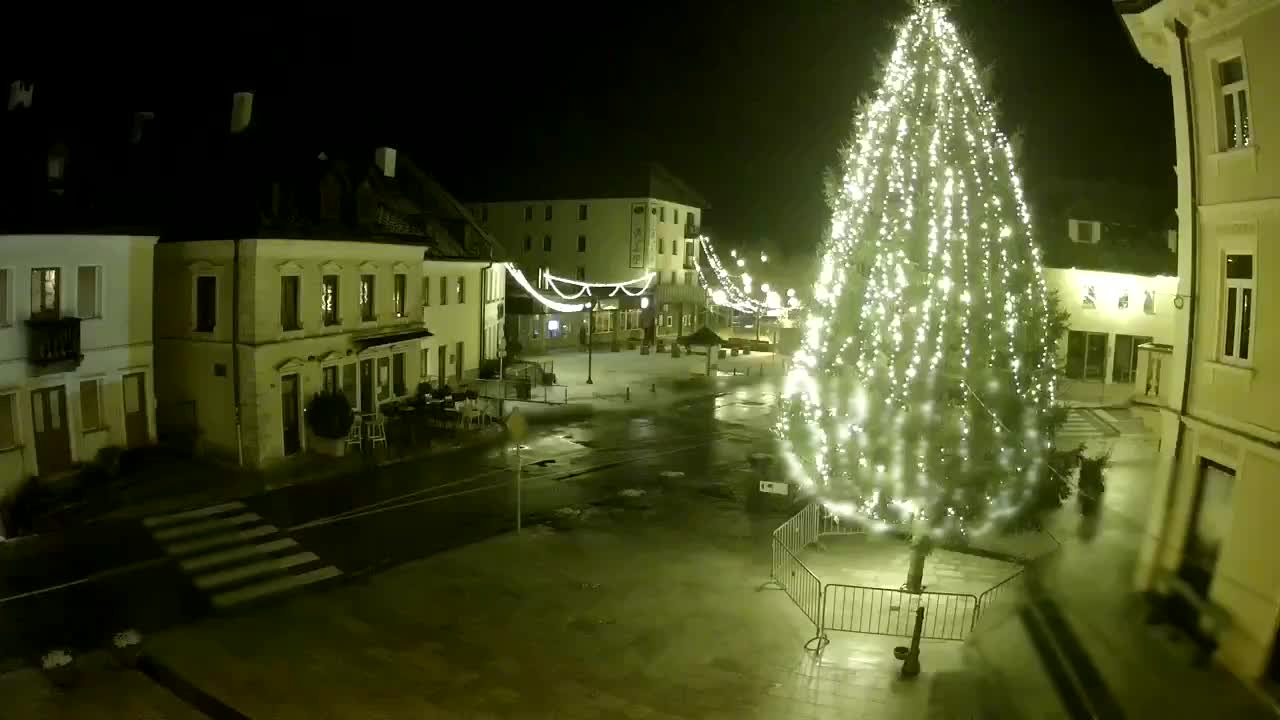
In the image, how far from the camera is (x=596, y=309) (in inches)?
2247

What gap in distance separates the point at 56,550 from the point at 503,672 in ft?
34.6

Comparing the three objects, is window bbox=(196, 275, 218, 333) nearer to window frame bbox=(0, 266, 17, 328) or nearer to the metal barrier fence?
window frame bbox=(0, 266, 17, 328)

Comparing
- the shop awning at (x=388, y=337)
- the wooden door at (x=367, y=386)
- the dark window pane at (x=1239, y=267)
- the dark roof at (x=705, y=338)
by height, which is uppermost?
the dark window pane at (x=1239, y=267)

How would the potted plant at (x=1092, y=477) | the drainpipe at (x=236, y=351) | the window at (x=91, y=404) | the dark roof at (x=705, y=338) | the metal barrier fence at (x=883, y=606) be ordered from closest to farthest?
1. the metal barrier fence at (x=883, y=606)
2. the potted plant at (x=1092, y=477)
3. the window at (x=91, y=404)
4. the drainpipe at (x=236, y=351)
5. the dark roof at (x=705, y=338)

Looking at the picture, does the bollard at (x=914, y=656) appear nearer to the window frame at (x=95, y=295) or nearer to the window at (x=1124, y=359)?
the window frame at (x=95, y=295)

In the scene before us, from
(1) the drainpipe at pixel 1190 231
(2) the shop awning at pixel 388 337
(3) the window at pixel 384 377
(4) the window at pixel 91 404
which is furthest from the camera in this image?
(3) the window at pixel 384 377

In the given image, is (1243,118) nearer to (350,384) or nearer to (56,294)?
(56,294)

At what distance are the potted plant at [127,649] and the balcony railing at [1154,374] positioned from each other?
1533 cm

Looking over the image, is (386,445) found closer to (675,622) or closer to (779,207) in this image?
(675,622)

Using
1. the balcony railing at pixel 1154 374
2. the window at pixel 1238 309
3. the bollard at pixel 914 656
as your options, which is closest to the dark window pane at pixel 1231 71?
the window at pixel 1238 309

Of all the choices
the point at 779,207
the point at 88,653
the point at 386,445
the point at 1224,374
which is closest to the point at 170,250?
the point at 386,445

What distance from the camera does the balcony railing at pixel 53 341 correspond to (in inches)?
782

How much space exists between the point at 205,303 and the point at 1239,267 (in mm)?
23153

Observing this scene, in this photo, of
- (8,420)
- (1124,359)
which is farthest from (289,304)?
(1124,359)
